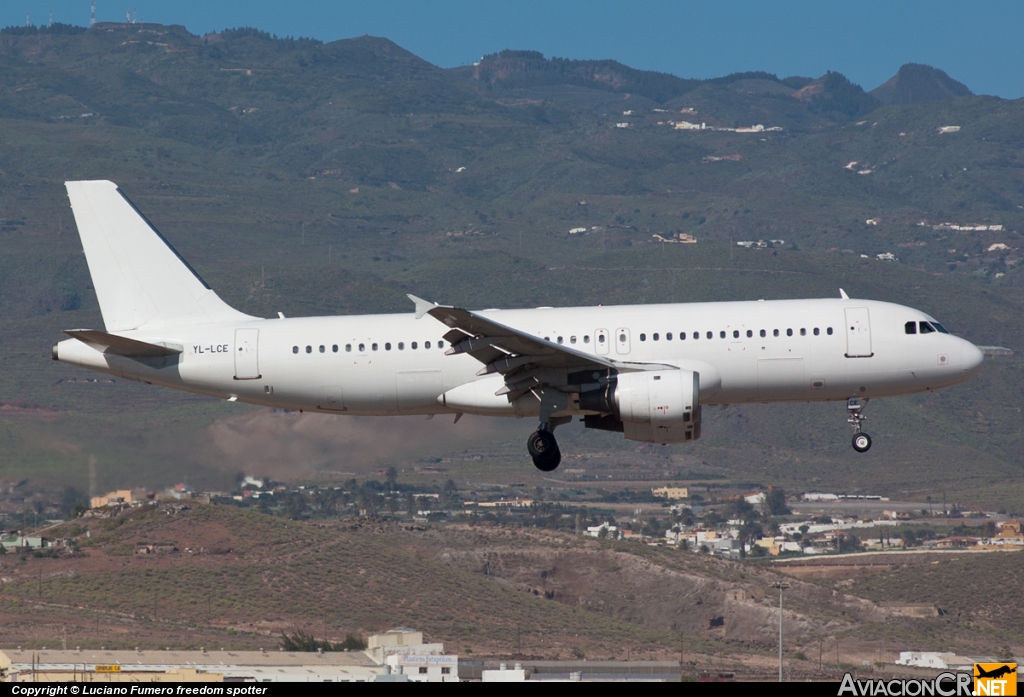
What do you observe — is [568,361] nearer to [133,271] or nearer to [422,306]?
[422,306]

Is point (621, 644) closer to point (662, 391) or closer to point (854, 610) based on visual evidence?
point (854, 610)

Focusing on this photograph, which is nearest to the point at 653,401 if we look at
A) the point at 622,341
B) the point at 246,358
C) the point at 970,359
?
the point at 622,341

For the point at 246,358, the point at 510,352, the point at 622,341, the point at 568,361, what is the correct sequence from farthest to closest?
1. the point at 246,358
2. the point at 622,341
3. the point at 510,352
4. the point at 568,361

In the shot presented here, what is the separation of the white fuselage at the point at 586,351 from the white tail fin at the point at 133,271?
1.70 m

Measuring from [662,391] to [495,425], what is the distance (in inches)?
1046

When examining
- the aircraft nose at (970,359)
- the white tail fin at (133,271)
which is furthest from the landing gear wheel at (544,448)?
the aircraft nose at (970,359)

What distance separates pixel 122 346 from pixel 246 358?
3.64 m

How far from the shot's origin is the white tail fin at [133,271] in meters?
47.4

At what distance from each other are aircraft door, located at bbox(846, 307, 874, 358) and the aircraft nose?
9.84 ft

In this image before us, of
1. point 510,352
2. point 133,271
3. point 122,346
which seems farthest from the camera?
point 133,271

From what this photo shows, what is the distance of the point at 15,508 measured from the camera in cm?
10656

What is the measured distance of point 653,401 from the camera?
41.9 m

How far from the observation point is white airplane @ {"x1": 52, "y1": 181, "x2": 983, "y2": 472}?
42594mm

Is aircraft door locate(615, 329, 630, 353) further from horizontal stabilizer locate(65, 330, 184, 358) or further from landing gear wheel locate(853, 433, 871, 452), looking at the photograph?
horizontal stabilizer locate(65, 330, 184, 358)
